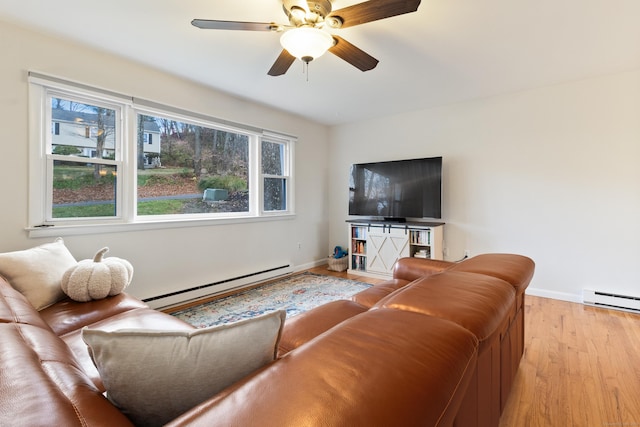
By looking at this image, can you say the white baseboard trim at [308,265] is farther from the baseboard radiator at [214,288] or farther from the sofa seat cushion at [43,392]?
the sofa seat cushion at [43,392]

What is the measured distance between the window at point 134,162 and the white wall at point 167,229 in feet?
0.34

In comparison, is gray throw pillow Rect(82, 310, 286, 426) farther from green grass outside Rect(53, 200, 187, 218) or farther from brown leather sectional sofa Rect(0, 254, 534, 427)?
green grass outside Rect(53, 200, 187, 218)

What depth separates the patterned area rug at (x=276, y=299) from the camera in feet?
9.63

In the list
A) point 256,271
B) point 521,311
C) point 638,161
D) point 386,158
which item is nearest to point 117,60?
point 256,271

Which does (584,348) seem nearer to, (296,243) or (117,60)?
(296,243)

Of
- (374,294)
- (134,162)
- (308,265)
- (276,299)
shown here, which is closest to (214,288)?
(276,299)

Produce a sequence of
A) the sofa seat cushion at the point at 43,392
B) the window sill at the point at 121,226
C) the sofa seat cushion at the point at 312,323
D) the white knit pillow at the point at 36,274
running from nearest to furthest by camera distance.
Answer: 1. the sofa seat cushion at the point at 43,392
2. the sofa seat cushion at the point at 312,323
3. the white knit pillow at the point at 36,274
4. the window sill at the point at 121,226

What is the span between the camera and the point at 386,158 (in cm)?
470

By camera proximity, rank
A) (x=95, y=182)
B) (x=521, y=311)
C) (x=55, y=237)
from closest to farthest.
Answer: (x=521, y=311), (x=55, y=237), (x=95, y=182)

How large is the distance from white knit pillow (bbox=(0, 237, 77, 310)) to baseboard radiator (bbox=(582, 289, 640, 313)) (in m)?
4.81

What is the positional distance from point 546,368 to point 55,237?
12.8ft

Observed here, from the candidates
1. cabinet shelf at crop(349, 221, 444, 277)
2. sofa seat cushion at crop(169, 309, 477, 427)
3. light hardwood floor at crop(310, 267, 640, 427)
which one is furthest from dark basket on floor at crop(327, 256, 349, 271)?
sofa seat cushion at crop(169, 309, 477, 427)

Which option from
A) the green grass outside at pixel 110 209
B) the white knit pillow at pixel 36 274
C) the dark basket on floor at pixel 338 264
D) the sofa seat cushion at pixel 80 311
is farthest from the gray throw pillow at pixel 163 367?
the dark basket on floor at pixel 338 264

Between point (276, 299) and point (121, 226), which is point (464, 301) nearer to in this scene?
point (276, 299)
